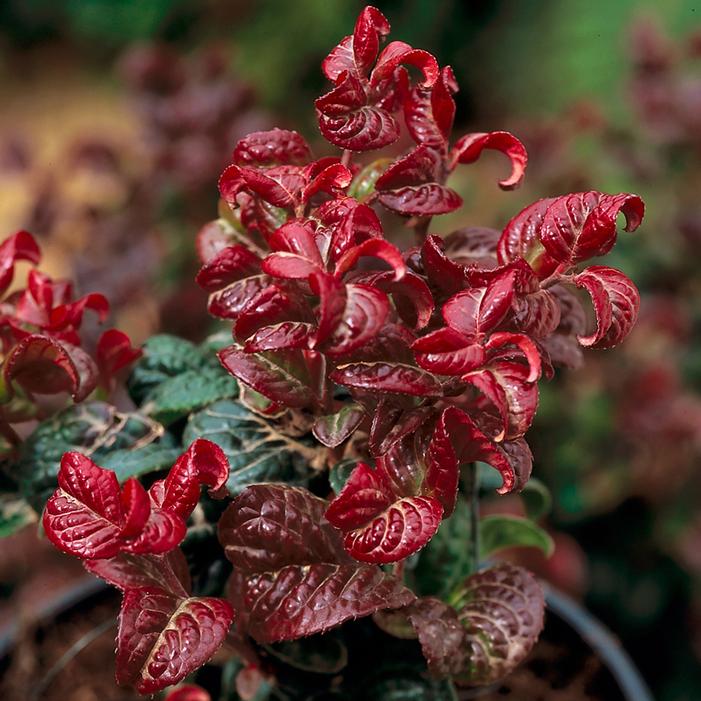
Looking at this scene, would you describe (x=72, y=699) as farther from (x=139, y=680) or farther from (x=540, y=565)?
(x=540, y=565)

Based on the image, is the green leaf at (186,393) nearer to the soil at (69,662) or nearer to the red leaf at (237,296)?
the red leaf at (237,296)

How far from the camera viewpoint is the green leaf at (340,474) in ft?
1.94

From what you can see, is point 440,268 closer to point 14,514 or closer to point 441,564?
point 441,564

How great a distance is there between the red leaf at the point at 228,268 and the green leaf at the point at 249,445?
0.10 metres

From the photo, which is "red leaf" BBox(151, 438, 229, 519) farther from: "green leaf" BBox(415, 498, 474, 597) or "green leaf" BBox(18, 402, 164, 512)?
"green leaf" BBox(415, 498, 474, 597)

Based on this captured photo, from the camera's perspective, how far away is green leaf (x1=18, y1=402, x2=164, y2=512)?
2.19ft

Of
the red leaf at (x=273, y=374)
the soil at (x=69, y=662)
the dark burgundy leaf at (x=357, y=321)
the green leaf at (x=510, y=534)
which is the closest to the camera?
the dark burgundy leaf at (x=357, y=321)

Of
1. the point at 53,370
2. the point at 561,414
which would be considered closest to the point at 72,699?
the point at 53,370

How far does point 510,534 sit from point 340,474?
0.95 ft

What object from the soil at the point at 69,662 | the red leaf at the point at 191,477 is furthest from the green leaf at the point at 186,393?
the soil at the point at 69,662

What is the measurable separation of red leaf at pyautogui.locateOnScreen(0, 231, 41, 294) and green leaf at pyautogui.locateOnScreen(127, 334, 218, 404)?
115mm

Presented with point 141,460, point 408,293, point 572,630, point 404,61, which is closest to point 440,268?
point 408,293

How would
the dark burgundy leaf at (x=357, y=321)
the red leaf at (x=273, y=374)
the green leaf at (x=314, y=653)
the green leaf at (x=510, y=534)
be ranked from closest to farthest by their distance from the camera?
the dark burgundy leaf at (x=357, y=321) < the red leaf at (x=273, y=374) < the green leaf at (x=314, y=653) < the green leaf at (x=510, y=534)

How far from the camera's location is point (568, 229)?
0.56 metres
